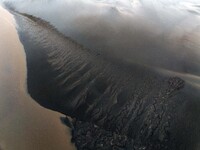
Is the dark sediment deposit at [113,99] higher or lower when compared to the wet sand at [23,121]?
higher

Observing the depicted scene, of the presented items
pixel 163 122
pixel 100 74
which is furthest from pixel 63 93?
pixel 163 122

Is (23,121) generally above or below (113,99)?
below

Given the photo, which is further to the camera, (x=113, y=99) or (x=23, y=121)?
(x=113, y=99)

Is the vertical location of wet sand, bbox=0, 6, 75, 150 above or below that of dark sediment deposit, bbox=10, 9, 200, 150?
below

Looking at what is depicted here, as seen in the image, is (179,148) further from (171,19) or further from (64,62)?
(171,19)
